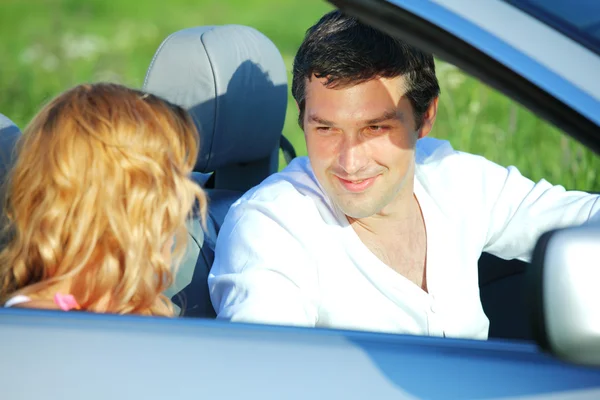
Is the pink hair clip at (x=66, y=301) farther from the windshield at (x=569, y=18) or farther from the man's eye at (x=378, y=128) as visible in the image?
the windshield at (x=569, y=18)

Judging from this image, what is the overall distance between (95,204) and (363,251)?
27.6 inches

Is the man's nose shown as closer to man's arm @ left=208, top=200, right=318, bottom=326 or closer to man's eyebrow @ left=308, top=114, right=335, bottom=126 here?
man's eyebrow @ left=308, top=114, right=335, bottom=126

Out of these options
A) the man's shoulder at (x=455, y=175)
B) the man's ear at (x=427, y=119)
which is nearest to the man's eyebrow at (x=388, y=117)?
the man's ear at (x=427, y=119)

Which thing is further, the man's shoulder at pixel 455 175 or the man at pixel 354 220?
the man's shoulder at pixel 455 175

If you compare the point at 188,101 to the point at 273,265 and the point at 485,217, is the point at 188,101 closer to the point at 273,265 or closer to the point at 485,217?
the point at 273,265

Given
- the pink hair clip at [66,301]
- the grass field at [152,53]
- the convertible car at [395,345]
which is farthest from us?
the grass field at [152,53]

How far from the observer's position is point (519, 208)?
257 cm

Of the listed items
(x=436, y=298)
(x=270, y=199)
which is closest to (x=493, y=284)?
(x=436, y=298)

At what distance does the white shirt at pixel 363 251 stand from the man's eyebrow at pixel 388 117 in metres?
0.25

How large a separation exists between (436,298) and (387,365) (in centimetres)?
82

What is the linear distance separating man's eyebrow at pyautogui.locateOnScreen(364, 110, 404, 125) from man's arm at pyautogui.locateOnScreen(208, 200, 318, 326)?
0.90ft

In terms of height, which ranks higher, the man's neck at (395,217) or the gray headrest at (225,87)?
the gray headrest at (225,87)

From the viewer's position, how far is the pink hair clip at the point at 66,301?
5.69ft

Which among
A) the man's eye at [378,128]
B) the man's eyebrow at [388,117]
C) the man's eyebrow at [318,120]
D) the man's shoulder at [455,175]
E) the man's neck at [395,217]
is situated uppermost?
the man's eyebrow at [388,117]
